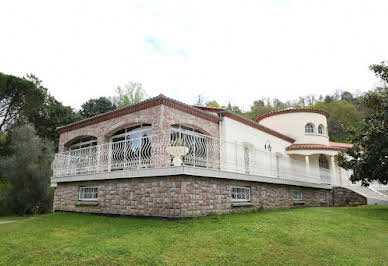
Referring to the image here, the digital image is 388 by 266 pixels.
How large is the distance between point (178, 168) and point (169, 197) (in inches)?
33.8

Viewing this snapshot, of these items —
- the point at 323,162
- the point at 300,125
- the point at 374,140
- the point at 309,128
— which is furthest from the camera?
the point at 323,162

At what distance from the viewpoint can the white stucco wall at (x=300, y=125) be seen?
63.7ft

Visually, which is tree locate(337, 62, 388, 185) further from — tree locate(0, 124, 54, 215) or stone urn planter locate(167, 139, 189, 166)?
tree locate(0, 124, 54, 215)

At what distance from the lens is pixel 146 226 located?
24.2ft

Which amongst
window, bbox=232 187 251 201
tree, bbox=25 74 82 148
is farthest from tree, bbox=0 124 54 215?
window, bbox=232 187 251 201

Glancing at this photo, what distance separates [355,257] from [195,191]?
408 cm

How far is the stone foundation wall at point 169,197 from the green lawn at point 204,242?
0.38 meters

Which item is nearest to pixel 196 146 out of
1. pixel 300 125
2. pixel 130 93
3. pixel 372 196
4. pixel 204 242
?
pixel 204 242

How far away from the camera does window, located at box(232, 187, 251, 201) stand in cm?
983

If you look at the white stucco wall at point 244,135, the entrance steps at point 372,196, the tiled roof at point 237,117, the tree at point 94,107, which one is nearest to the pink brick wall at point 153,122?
the white stucco wall at point 244,135

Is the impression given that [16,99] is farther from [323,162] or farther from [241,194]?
[323,162]

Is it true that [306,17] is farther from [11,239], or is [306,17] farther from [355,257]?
[11,239]

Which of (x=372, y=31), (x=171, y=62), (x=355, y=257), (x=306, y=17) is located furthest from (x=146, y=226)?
(x=171, y=62)

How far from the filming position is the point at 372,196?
16.5 metres
